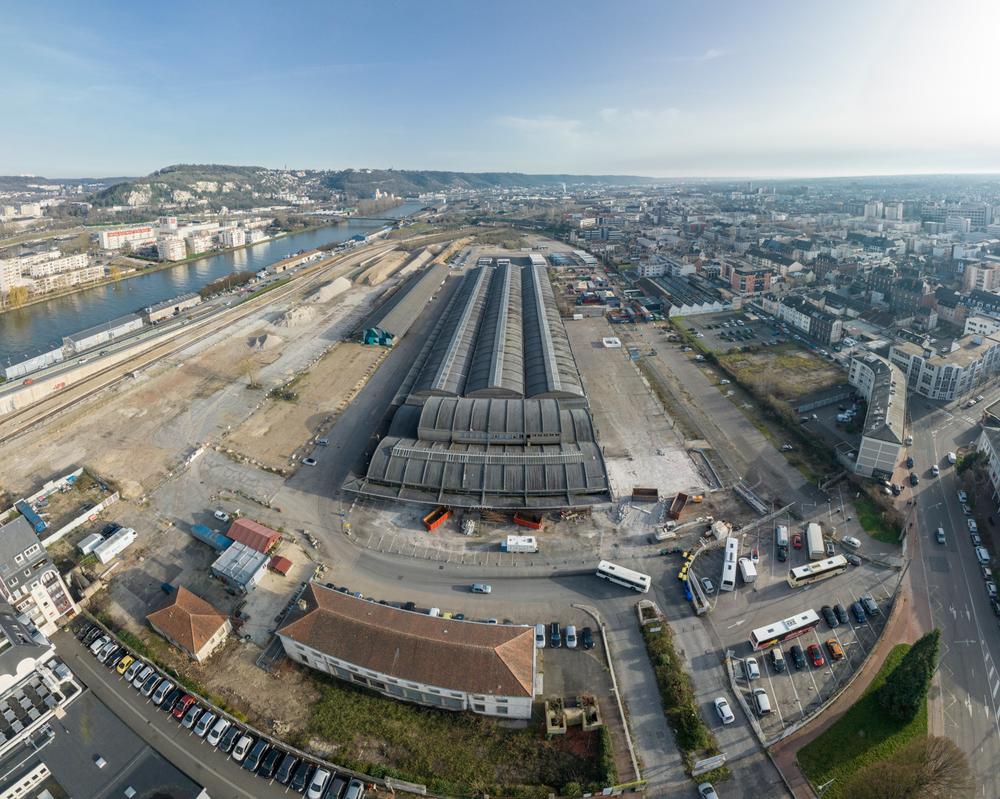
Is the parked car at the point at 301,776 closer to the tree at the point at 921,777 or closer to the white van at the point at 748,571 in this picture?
the tree at the point at 921,777

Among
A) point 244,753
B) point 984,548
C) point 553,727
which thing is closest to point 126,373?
point 244,753

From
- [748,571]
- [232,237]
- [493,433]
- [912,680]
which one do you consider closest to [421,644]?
[748,571]

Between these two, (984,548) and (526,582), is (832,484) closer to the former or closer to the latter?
(984,548)

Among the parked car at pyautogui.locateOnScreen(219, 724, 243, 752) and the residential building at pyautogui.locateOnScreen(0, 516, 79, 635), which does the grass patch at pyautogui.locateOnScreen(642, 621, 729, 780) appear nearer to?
the parked car at pyautogui.locateOnScreen(219, 724, 243, 752)

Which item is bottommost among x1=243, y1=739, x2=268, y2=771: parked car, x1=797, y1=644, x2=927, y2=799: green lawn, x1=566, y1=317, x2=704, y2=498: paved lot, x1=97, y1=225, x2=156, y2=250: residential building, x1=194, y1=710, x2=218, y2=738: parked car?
x1=797, y1=644, x2=927, y2=799: green lawn

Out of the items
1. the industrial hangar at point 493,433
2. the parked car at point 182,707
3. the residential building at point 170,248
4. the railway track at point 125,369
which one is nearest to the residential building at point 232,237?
the residential building at point 170,248

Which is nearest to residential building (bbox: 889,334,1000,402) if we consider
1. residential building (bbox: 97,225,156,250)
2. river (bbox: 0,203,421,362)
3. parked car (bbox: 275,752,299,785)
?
parked car (bbox: 275,752,299,785)
